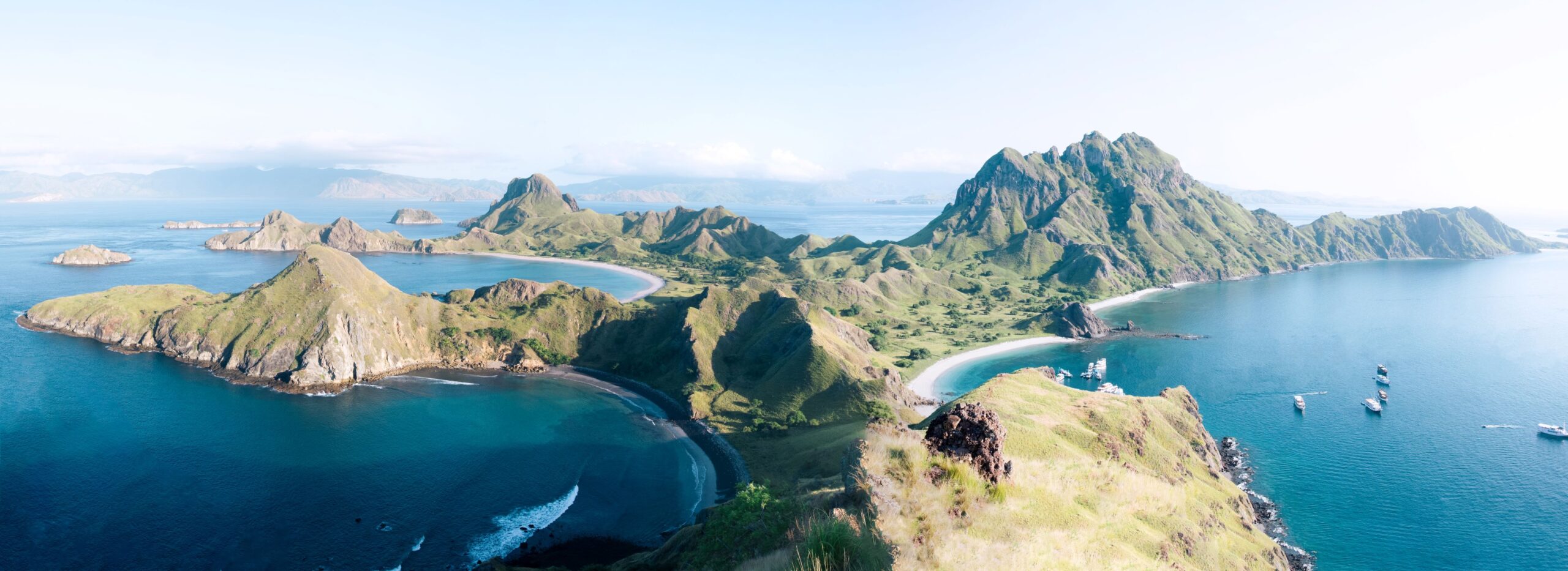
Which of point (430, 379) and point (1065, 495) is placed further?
point (430, 379)

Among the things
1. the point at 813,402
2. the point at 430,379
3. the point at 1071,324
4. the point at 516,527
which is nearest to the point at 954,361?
the point at 1071,324

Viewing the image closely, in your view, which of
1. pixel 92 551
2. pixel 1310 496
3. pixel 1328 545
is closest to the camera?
pixel 92 551

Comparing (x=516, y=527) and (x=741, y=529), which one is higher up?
(x=741, y=529)

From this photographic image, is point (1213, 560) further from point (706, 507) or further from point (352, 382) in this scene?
point (352, 382)

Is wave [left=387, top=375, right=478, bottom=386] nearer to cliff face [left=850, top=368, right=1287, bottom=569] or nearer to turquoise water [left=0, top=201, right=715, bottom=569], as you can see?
turquoise water [left=0, top=201, right=715, bottom=569]

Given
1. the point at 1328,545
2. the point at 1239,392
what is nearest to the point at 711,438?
the point at 1328,545

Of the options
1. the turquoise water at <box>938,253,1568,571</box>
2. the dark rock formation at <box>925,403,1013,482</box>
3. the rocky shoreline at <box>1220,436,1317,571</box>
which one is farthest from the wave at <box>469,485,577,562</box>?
the turquoise water at <box>938,253,1568,571</box>

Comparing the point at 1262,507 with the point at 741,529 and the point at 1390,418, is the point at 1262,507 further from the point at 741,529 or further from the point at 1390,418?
the point at 741,529
